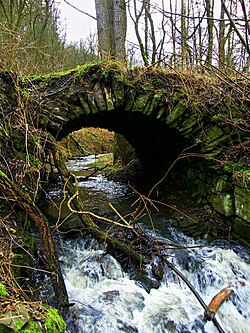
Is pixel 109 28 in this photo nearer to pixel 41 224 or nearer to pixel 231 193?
pixel 231 193

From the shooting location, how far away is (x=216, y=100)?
4902 mm

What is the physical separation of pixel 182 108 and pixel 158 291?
2.97m

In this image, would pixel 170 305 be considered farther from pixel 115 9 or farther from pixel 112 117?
pixel 115 9

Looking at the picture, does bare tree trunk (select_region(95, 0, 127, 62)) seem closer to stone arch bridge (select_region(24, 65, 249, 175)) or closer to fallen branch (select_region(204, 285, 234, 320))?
stone arch bridge (select_region(24, 65, 249, 175))

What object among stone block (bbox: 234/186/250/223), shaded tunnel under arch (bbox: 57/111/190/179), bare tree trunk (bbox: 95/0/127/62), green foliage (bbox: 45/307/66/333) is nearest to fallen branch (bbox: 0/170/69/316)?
green foliage (bbox: 45/307/66/333)

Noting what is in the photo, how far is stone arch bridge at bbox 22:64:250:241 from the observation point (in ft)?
14.2

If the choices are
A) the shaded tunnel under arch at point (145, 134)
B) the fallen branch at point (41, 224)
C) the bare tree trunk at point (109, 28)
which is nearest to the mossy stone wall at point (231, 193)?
the shaded tunnel under arch at point (145, 134)

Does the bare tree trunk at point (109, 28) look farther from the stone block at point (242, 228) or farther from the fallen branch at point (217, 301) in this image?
the fallen branch at point (217, 301)

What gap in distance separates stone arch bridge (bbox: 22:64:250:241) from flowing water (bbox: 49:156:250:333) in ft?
2.94

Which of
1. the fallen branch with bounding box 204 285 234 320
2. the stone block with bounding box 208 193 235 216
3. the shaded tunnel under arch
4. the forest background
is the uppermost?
the forest background

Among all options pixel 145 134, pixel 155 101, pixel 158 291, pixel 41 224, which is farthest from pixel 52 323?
pixel 145 134

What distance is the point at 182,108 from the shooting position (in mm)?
4902

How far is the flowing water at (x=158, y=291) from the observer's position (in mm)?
2956

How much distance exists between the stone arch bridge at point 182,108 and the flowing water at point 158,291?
895 millimetres
